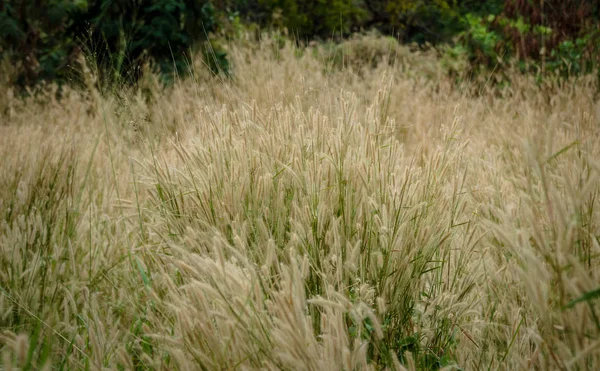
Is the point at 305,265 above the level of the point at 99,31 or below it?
above

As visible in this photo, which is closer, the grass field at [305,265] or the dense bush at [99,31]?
the grass field at [305,265]

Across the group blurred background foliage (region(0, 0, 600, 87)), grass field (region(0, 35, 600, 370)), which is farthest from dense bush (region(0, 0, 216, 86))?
grass field (region(0, 35, 600, 370))

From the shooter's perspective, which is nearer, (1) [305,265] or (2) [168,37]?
(1) [305,265]

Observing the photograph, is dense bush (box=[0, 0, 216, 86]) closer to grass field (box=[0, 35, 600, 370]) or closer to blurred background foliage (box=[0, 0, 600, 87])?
blurred background foliage (box=[0, 0, 600, 87])

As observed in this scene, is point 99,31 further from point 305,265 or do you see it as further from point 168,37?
point 305,265

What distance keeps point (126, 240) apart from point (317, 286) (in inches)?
37.6

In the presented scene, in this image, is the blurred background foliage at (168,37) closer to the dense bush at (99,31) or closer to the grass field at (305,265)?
the dense bush at (99,31)

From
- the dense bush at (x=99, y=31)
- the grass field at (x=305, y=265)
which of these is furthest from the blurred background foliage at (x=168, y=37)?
the grass field at (x=305, y=265)

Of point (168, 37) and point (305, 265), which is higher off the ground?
point (305, 265)

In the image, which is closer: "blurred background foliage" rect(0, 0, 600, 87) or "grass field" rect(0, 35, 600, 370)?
"grass field" rect(0, 35, 600, 370)

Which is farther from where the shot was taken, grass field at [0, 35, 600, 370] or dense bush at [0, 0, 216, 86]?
dense bush at [0, 0, 216, 86]

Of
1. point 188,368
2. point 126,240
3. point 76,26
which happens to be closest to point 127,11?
point 76,26

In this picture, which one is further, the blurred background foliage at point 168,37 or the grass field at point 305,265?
the blurred background foliage at point 168,37

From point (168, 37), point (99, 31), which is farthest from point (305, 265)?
point (99, 31)
